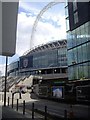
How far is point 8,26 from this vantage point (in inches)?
396

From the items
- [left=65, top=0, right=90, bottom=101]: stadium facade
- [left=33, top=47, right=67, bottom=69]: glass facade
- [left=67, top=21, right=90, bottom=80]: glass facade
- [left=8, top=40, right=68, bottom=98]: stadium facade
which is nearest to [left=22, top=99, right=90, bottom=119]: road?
[left=65, top=0, right=90, bottom=101]: stadium facade

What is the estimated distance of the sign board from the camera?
31.8 feet

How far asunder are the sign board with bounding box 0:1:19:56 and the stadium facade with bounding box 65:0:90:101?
1464 inches

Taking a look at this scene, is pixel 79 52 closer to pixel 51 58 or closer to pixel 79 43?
pixel 79 43

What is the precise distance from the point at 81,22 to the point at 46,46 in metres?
91.4

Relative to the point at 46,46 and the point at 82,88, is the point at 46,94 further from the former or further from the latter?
the point at 46,46

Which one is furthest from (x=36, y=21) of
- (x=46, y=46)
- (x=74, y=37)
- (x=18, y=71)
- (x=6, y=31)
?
(x=6, y=31)

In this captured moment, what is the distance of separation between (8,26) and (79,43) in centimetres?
4828

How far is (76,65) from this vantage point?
59.3 meters

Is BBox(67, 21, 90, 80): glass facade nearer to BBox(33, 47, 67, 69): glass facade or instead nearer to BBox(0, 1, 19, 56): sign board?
BBox(0, 1, 19, 56): sign board

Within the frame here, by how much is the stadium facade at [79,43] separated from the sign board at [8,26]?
3719 cm

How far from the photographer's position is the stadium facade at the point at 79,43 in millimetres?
53406

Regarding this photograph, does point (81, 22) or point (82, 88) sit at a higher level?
point (81, 22)

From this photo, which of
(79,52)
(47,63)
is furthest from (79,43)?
(47,63)
